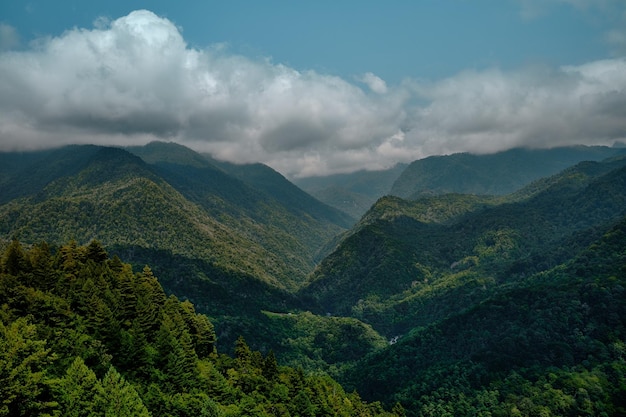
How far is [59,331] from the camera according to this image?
5856 cm

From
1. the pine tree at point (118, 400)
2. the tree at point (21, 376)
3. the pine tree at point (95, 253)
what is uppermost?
the pine tree at point (95, 253)

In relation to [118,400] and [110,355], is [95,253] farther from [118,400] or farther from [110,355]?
[118,400]

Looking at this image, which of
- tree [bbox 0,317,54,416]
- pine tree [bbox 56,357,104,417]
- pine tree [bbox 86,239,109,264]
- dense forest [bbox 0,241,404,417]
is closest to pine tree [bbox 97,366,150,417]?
dense forest [bbox 0,241,404,417]

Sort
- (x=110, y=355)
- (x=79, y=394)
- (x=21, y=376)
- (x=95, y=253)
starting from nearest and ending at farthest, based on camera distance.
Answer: (x=21, y=376) < (x=79, y=394) < (x=110, y=355) < (x=95, y=253)

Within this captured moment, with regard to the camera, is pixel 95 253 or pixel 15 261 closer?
pixel 15 261

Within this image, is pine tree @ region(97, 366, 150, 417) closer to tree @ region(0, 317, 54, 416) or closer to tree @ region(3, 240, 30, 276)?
tree @ region(0, 317, 54, 416)

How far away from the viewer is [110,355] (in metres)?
60.3

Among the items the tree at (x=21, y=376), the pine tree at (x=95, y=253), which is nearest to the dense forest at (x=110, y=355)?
the tree at (x=21, y=376)

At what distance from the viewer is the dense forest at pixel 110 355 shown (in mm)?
44281

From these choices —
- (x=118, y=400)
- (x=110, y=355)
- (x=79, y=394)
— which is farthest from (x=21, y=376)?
(x=110, y=355)

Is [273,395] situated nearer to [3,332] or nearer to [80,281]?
[80,281]

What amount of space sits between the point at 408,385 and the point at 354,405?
93.0m

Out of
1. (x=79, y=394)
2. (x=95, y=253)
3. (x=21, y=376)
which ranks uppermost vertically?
(x=95, y=253)

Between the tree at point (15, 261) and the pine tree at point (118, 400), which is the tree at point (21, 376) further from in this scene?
the tree at point (15, 261)
